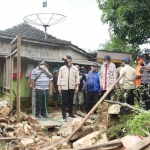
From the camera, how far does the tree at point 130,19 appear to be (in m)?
12.5

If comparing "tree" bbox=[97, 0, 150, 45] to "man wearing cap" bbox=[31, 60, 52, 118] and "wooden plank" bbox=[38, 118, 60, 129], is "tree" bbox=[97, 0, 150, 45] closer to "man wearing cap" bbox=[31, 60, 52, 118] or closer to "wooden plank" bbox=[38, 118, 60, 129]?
"man wearing cap" bbox=[31, 60, 52, 118]

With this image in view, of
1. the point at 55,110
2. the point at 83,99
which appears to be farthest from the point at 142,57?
the point at 55,110

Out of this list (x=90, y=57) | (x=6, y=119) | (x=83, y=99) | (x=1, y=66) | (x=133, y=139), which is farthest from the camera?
(x=90, y=57)

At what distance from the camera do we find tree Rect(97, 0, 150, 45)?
1251 cm

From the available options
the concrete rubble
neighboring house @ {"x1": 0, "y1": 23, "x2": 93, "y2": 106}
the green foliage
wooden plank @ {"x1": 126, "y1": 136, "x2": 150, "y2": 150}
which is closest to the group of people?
the concrete rubble

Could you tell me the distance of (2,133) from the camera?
20.2 feet

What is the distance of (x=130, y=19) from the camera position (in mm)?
13234

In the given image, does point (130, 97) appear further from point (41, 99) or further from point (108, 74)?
point (41, 99)

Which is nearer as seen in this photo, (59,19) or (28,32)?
(59,19)

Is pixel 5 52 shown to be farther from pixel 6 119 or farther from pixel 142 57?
pixel 142 57

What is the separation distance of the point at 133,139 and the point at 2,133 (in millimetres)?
3803

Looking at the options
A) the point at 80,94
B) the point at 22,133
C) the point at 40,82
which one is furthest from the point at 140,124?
the point at 80,94

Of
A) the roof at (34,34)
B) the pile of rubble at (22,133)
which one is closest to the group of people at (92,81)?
the pile of rubble at (22,133)

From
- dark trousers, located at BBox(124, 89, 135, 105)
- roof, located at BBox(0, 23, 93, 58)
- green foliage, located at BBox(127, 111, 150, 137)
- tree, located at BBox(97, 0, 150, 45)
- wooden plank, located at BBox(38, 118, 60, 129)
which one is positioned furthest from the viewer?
tree, located at BBox(97, 0, 150, 45)
